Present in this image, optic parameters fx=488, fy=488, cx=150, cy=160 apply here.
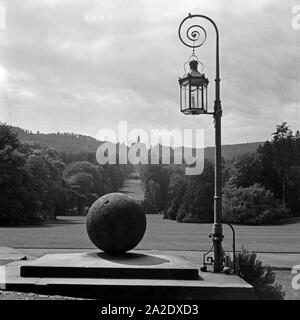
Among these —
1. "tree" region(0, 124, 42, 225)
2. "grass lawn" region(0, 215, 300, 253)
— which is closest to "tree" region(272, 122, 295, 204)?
"grass lawn" region(0, 215, 300, 253)

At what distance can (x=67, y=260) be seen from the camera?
37.9 feet

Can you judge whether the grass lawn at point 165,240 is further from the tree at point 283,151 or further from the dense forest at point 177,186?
the tree at point 283,151

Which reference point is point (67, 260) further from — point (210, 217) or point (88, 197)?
point (88, 197)

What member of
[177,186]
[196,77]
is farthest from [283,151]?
[196,77]

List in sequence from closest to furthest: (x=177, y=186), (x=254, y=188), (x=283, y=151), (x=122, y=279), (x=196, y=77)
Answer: (x=122, y=279) < (x=196, y=77) < (x=254, y=188) < (x=283, y=151) < (x=177, y=186)

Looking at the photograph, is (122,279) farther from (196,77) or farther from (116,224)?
(196,77)

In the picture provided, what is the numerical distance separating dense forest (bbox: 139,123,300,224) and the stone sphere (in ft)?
194

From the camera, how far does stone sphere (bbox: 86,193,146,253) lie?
11.7 m

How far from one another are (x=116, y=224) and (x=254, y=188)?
2414 inches

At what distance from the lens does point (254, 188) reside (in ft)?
232

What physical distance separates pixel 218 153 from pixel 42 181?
54.9 m

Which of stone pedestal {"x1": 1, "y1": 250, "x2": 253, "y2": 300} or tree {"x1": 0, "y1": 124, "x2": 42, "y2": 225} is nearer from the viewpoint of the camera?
stone pedestal {"x1": 1, "y1": 250, "x2": 253, "y2": 300}

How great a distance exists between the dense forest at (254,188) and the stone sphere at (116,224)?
5903 cm

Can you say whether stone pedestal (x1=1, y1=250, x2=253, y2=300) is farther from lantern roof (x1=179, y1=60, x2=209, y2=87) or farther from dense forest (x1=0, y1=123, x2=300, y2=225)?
dense forest (x1=0, y1=123, x2=300, y2=225)
